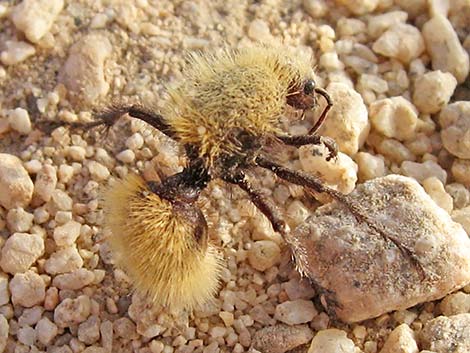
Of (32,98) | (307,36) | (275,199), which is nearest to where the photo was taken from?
(275,199)

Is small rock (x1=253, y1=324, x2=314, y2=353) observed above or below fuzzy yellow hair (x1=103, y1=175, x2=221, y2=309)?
below

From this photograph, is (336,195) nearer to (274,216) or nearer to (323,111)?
(274,216)

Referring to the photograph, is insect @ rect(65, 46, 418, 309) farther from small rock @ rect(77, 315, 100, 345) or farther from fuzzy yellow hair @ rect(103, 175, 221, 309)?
small rock @ rect(77, 315, 100, 345)

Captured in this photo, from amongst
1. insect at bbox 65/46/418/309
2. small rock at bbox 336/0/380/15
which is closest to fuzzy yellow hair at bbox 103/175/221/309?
insect at bbox 65/46/418/309

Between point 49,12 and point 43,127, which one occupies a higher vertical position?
point 49,12

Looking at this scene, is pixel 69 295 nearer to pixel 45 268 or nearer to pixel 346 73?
pixel 45 268

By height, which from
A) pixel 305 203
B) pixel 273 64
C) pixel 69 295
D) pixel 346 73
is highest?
pixel 273 64

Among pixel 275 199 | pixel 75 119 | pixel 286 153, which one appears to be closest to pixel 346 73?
pixel 286 153
